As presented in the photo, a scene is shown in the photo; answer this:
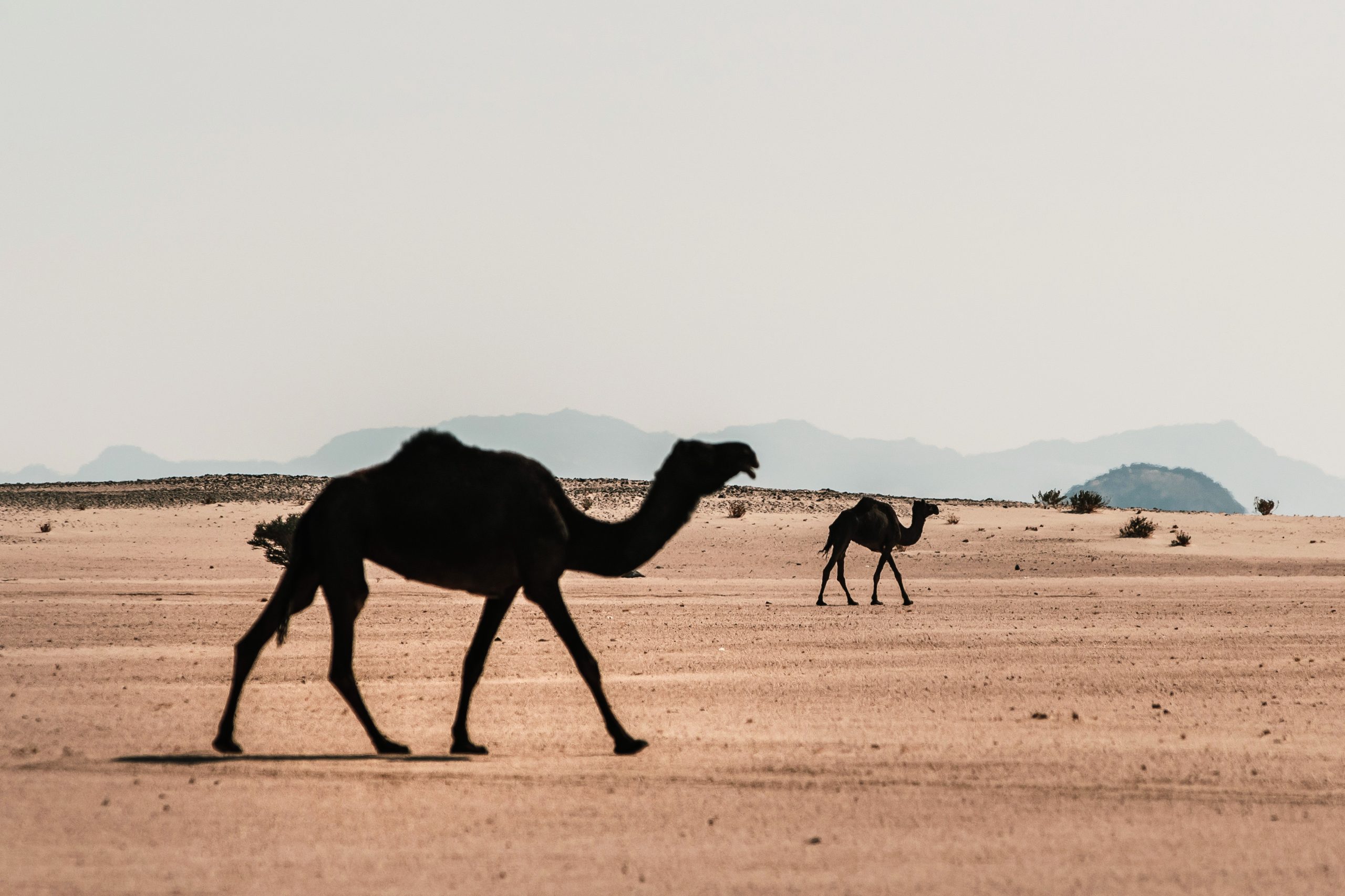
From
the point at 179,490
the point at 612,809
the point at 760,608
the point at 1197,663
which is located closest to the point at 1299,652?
the point at 1197,663

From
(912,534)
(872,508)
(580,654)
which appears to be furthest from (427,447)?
(912,534)

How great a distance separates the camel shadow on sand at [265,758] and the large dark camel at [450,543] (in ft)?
0.42

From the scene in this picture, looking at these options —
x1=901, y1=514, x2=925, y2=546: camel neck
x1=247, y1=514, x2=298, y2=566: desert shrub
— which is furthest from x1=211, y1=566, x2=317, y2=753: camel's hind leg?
x1=247, y1=514, x2=298, y2=566: desert shrub

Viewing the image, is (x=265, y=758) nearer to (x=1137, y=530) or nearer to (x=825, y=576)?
(x=825, y=576)

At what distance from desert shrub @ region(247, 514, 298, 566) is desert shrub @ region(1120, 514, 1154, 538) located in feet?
81.1

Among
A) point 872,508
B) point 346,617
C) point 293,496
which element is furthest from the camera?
point 293,496

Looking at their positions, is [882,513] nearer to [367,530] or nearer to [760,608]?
[760,608]

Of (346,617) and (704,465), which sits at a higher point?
(704,465)

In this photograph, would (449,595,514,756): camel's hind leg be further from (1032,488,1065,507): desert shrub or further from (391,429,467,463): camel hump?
(1032,488,1065,507): desert shrub

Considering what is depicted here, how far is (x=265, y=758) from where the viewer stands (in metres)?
9.41

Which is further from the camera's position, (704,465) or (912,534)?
(912,534)

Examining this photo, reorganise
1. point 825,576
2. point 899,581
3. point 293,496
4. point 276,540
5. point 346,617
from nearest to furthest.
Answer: point 346,617, point 899,581, point 825,576, point 276,540, point 293,496

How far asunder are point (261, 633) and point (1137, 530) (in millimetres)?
35710

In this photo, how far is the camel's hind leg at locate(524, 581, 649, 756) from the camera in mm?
9602
